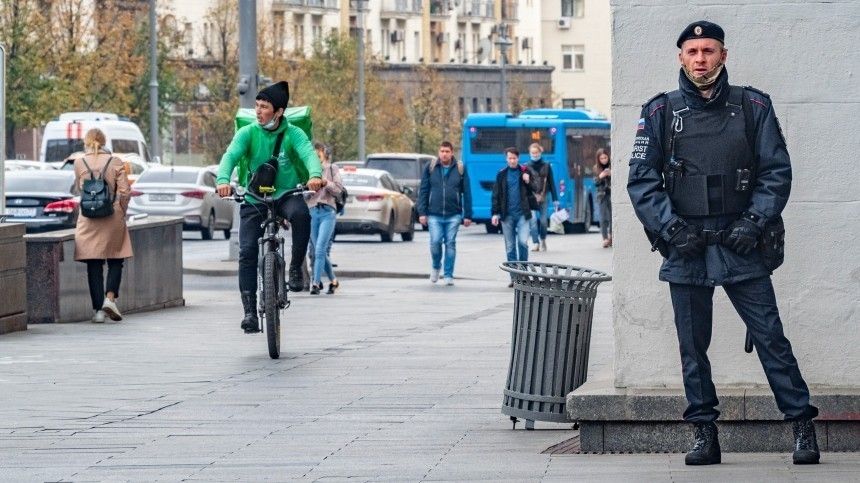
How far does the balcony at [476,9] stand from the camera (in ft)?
364

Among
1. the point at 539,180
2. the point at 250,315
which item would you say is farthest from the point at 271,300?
the point at 539,180

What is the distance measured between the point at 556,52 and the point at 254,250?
377ft

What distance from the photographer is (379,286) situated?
2547cm

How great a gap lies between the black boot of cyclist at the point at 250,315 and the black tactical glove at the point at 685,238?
21.2 feet

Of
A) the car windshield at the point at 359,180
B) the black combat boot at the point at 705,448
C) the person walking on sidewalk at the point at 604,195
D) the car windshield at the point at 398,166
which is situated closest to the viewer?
the black combat boot at the point at 705,448

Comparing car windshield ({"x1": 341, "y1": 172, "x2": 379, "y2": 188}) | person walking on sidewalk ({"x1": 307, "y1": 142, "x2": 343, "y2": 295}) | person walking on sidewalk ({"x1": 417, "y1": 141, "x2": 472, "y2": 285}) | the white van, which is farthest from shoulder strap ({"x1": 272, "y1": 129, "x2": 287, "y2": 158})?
the white van

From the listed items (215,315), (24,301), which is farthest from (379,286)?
(24,301)

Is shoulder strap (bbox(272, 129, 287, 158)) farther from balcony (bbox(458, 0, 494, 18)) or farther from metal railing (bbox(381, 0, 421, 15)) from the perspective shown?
balcony (bbox(458, 0, 494, 18))

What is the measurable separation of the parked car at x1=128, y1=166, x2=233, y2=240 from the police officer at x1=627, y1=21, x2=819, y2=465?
33.6m

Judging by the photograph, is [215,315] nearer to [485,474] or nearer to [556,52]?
[485,474]

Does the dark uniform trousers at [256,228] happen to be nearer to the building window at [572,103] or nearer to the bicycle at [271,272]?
the bicycle at [271,272]

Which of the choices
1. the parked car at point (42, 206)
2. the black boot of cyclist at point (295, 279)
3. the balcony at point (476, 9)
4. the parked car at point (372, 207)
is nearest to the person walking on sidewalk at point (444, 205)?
the parked car at point (42, 206)

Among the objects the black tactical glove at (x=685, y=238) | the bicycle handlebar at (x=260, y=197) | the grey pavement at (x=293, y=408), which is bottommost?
the grey pavement at (x=293, y=408)

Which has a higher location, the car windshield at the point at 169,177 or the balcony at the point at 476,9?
the balcony at the point at 476,9
